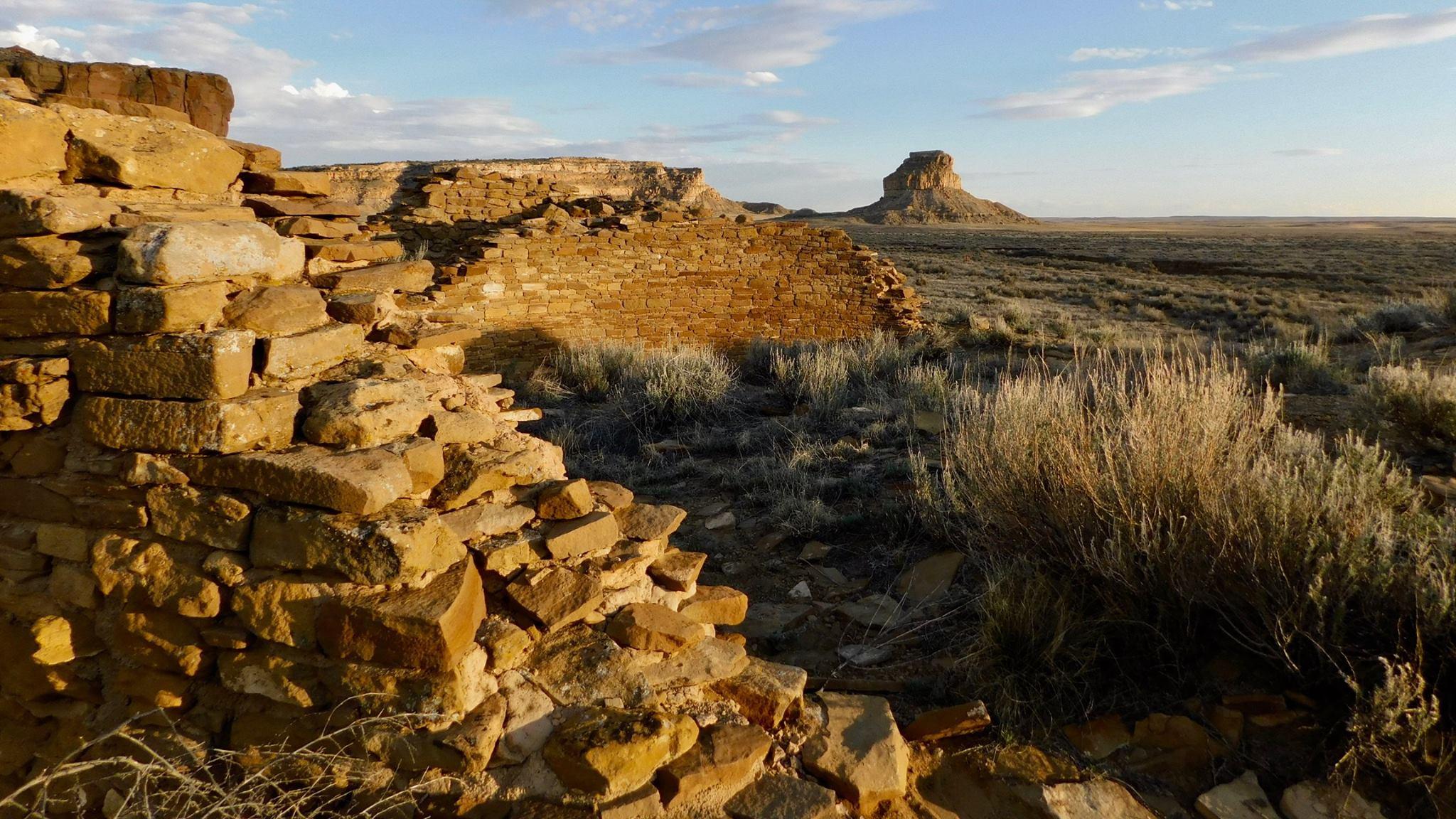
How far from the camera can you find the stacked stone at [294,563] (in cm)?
221

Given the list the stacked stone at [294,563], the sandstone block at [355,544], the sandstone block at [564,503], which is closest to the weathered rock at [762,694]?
the stacked stone at [294,563]

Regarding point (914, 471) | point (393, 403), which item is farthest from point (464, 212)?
→ point (393, 403)

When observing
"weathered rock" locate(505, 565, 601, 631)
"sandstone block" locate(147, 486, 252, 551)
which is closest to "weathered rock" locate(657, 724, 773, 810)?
"weathered rock" locate(505, 565, 601, 631)

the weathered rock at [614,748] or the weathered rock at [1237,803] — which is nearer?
the weathered rock at [614,748]

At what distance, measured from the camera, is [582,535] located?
2.70 metres

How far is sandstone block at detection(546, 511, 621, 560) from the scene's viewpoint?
8.70 feet

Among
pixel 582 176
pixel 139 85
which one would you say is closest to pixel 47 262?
pixel 139 85

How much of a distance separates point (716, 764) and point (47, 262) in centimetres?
246

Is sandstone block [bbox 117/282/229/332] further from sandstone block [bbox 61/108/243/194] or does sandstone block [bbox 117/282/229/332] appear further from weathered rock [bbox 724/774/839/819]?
weathered rock [bbox 724/774/839/819]

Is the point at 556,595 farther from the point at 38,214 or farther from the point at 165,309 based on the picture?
the point at 38,214

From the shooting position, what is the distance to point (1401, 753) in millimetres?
2314

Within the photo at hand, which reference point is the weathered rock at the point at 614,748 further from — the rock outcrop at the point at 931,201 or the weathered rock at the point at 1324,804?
the rock outcrop at the point at 931,201

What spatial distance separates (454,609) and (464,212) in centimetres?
980

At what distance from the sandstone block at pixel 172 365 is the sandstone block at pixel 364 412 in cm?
23
